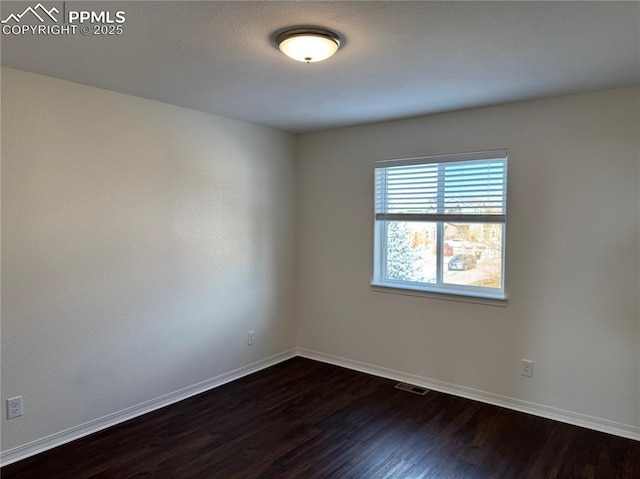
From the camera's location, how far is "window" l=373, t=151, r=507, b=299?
3.55 m

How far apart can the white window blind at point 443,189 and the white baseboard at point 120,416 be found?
204 cm

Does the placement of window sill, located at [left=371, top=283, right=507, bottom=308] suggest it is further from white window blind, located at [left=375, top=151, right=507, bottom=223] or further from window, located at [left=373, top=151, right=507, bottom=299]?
white window blind, located at [left=375, top=151, right=507, bottom=223]

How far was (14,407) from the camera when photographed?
265 cm

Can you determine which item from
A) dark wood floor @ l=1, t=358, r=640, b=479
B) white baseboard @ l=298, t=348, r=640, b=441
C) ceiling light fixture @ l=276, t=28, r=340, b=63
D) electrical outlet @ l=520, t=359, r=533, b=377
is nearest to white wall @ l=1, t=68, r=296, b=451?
dark wood floor @ l=1, t=358, r=640, b=479

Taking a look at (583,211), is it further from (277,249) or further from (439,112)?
(277,249)

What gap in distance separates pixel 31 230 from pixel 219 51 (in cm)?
166

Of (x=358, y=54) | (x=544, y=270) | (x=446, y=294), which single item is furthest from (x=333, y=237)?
(x=358, y=54)

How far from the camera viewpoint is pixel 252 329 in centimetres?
427

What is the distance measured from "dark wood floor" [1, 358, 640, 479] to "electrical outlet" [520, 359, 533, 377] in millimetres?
325

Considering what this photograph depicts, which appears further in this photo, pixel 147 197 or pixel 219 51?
pixel 147 197

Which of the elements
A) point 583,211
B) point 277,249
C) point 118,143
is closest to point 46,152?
point 118,143

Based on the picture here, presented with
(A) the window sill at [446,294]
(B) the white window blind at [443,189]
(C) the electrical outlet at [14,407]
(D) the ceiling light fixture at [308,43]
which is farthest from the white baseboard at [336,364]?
(D) the ceiling light fixture at [308,43]

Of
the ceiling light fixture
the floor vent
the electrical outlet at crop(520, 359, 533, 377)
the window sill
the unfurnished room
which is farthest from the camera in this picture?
the floor vent

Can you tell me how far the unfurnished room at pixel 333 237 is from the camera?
226cm
